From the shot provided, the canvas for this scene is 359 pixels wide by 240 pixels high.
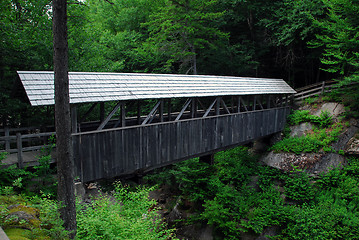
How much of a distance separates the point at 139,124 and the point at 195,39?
992 cm

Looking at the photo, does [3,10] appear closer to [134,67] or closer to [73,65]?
[73,65]

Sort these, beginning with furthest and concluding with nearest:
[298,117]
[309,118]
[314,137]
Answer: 1. [298,117]
2. [309,118]
3. [314,137]

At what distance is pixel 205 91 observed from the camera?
403 inches

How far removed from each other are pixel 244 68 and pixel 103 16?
19258mm

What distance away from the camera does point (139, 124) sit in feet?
30.8

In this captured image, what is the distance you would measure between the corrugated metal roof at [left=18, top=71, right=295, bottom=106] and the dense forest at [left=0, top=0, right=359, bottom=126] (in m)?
1.83

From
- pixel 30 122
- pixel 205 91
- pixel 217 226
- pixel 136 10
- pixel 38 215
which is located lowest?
pixel 217 226

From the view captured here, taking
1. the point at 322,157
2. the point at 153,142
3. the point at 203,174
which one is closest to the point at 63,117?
the point at 153,142

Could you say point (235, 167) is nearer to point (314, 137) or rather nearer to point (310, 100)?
point (314, 137)

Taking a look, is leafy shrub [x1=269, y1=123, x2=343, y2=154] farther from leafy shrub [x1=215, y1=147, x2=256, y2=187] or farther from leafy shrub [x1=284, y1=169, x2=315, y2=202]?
leafy shrub [x1=215, y1=147, x2=256, y2=187]

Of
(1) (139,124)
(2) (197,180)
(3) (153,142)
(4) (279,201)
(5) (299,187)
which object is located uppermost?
(1) (139,124)

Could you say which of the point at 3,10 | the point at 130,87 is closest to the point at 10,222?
the point at 130,87

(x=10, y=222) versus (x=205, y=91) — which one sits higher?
(x=205, y=91)

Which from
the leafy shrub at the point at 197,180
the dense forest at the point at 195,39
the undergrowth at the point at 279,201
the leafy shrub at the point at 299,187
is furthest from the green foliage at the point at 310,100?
the leafy shrub at the point at 197,180
